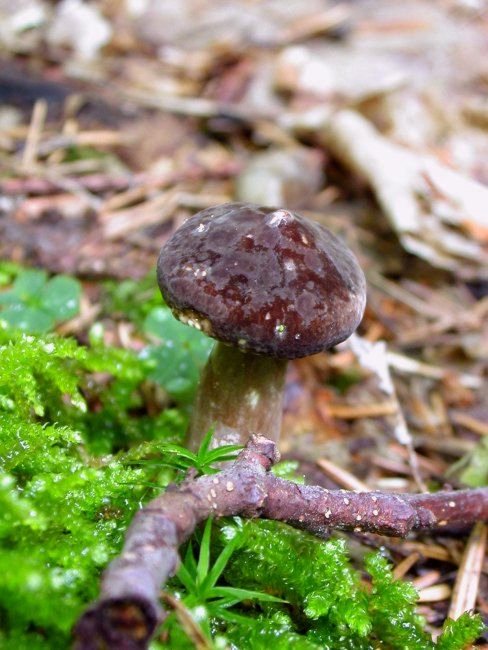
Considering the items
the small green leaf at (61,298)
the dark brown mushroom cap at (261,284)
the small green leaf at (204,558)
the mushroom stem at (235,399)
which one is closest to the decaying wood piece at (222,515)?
the small green leaf at (204,558)

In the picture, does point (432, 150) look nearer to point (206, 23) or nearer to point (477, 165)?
point (477, 165)

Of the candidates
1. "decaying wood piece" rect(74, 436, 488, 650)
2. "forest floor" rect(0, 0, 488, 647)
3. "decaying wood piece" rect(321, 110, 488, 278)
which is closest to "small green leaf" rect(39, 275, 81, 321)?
"forest floor" rect(0, 0, 488, 647)

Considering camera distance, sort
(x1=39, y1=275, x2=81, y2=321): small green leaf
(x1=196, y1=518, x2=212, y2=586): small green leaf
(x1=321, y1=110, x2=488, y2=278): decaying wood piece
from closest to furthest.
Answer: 1. (x1=196, y1=518, x2=212, y2=586): small green leaf
2. (x1=39, y1=275, x2=81, y2=321): small green leaf
3. (x1=321, y1=110, x2=488, y2=278): decaying wood piece

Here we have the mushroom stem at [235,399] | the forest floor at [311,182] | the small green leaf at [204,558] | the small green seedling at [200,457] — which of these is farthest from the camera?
the forest floor at [311,182]

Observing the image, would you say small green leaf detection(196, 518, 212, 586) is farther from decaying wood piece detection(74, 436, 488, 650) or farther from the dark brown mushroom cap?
the dark brown mushroom cap

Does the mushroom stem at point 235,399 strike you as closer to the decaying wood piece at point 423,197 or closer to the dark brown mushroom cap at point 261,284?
Result: the dark brown mushroom cap at point 261,284

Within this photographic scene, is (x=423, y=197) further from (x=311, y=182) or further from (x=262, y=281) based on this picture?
(x=262, y=281)

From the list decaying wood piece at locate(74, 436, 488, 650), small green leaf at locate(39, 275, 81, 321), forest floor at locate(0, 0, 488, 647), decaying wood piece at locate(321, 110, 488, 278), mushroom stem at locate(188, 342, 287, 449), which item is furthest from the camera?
decaying wood piece at locate(321, 110, 488, 278)
